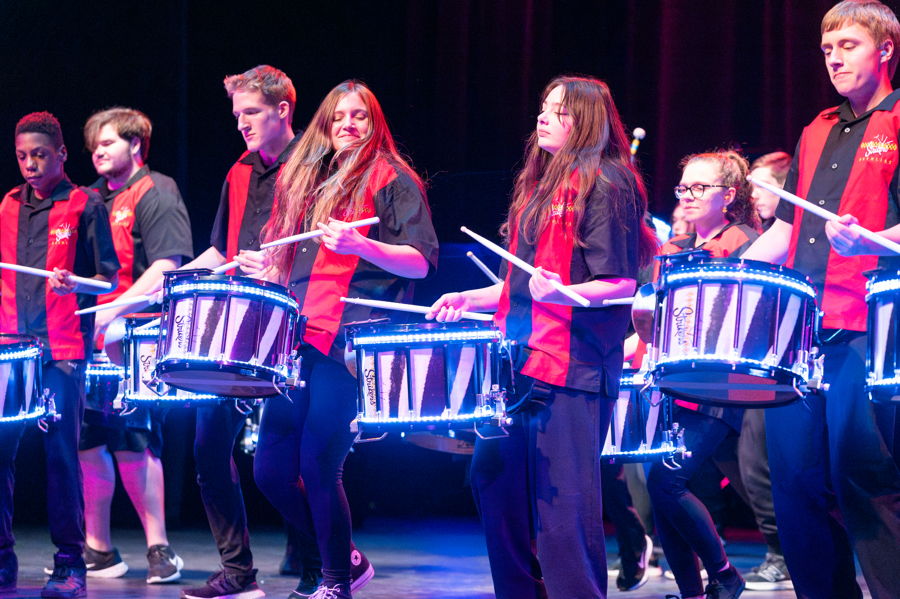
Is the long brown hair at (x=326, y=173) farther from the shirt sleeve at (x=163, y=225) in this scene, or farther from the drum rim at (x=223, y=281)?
the shirt sleeve at (x=163, y=225)

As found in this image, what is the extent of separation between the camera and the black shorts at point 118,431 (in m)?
4.44

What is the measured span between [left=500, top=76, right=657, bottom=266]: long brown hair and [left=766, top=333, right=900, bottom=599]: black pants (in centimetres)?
60

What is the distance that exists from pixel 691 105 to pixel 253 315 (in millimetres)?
3316

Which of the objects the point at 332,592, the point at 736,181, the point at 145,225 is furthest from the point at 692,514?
the point at 145,225

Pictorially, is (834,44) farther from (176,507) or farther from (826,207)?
(176,507)

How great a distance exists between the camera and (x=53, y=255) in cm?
416

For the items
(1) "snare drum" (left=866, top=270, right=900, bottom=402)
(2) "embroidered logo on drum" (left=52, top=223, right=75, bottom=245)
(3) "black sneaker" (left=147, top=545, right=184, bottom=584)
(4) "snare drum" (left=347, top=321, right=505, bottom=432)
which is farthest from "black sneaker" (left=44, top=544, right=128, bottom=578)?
(1) "snare drum" (left=866, top=270, right=900, bottom=402)

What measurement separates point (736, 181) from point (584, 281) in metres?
1.64

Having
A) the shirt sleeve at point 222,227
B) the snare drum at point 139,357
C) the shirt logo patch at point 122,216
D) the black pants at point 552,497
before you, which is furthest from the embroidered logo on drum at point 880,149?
the shirt logo patch at point 122,216

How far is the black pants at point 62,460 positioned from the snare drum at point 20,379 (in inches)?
4.2

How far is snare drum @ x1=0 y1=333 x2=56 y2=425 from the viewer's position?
3.65 m

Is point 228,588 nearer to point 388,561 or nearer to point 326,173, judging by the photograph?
point 388,561

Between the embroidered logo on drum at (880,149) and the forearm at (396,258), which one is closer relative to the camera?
the embroidered logo on drum at (880,149)

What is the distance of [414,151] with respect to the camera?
5938 millimetres
